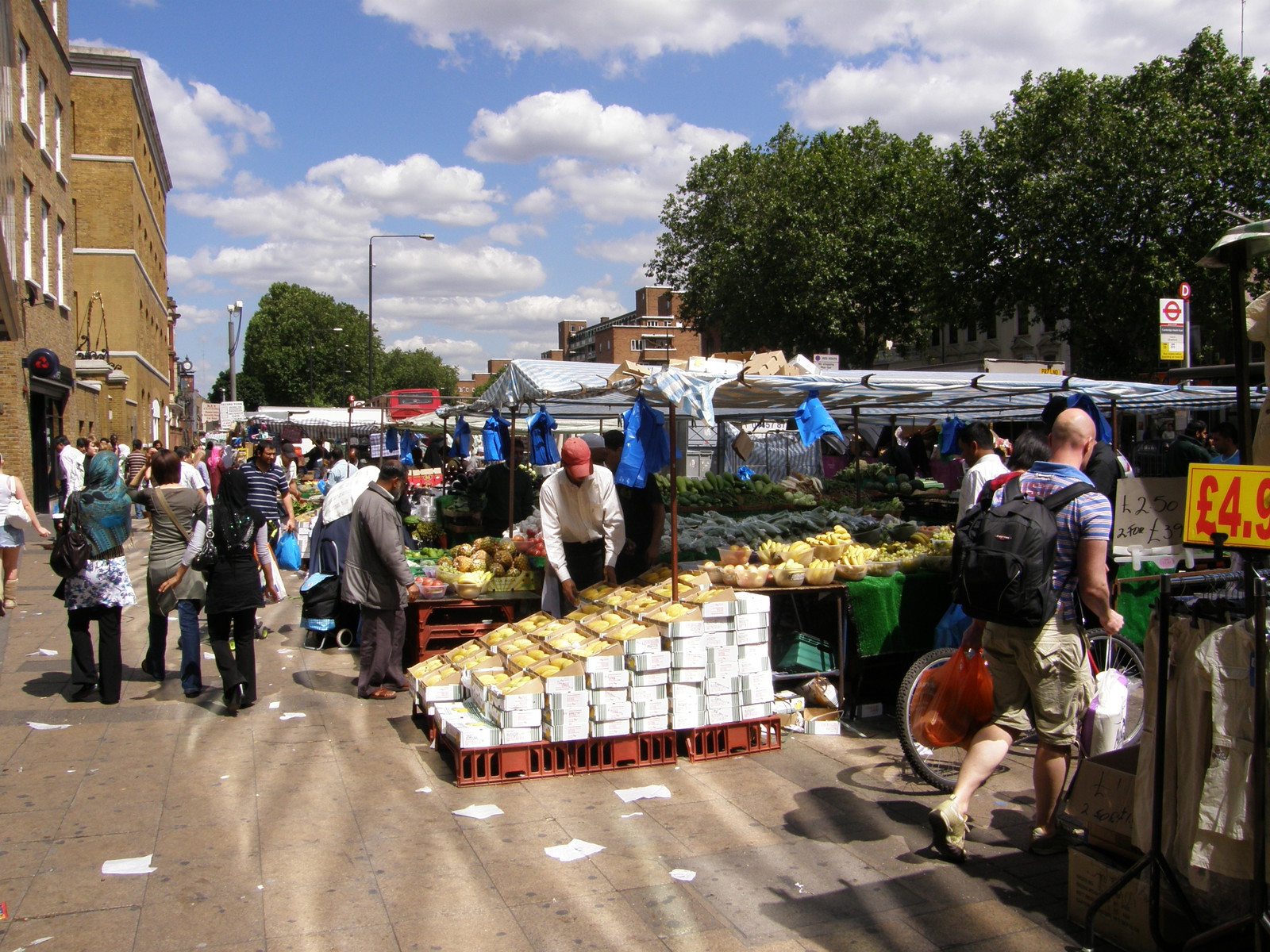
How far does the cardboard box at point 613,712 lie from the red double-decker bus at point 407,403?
11349mm

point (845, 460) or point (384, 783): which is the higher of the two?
point (845, 460)

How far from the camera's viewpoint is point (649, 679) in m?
5.69

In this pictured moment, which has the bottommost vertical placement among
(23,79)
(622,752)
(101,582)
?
(622,752)

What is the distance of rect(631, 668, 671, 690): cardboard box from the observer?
223 inches

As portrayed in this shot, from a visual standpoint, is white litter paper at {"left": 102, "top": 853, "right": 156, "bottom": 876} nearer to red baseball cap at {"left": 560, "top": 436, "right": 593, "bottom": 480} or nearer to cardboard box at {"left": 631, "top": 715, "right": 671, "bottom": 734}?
cardboard box at {"left": 631, "top": 715, "right": 671, "bottom": 734}

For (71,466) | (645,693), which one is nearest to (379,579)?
(645,693)

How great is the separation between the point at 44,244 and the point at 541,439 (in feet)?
56.5

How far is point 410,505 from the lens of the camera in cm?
1483

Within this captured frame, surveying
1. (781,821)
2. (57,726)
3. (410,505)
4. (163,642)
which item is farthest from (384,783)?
(410,505)

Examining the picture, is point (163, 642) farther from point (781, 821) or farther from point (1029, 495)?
point (1029, 495)

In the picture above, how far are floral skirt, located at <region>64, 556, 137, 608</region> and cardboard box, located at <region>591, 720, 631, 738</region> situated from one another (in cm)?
376

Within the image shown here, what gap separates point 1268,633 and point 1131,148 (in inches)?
972

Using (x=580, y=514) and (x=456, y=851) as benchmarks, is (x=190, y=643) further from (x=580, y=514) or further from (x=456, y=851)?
(x=456, y=851)

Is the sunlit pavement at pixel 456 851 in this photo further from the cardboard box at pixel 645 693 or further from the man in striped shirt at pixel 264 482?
the man in striped shirt at pixel 264 482
